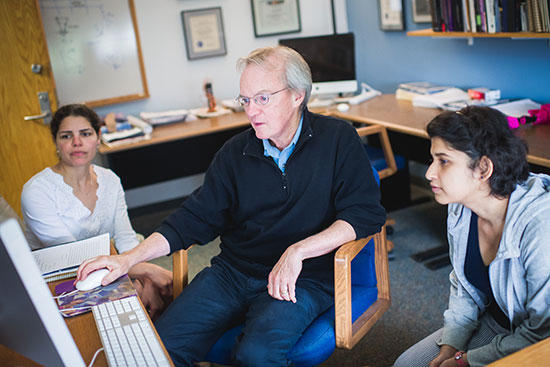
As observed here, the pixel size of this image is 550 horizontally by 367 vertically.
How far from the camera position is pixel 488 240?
4.98ft

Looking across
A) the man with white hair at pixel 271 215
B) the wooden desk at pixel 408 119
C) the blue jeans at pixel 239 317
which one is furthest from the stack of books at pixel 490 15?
the blue jeans at pixel 239 317

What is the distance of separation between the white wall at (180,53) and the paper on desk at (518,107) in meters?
2.18

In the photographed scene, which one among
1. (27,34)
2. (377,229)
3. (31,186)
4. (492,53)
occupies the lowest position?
(377,229)

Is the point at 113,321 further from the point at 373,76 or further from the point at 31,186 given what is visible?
the point at 373,76

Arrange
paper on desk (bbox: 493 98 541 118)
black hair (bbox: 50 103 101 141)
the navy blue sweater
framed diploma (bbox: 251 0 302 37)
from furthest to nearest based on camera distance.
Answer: framed diploma (bbox: 251 0 302 37), paper on desk (bbox: 493 98 541 118), black hair (bbox: 50 103 101 141), the navy blue sweater

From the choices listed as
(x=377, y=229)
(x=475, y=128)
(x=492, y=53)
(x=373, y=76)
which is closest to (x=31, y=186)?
(x=377, y=229)

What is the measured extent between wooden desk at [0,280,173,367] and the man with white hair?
0.29 metres

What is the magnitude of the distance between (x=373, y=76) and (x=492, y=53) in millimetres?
1329

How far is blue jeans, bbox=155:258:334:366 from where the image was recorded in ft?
5.16

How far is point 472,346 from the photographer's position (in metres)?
1.53

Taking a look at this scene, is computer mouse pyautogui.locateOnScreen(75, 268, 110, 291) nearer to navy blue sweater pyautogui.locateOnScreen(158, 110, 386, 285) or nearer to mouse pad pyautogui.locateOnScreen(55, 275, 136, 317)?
mouse pad pyautogui.locateOnScreen(55, 275, 136, 317)

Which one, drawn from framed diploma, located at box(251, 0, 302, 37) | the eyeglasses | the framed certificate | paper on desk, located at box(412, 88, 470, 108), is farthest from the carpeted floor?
framed diploma, located at box(251, 0, 302, 37)

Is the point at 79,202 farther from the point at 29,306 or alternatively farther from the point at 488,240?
the point at 488,240

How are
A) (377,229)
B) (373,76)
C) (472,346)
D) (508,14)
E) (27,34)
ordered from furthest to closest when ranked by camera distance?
1. (373,76)
2. (27,34)
3. (508,14)
4. (377,229)
5. (472,346)
